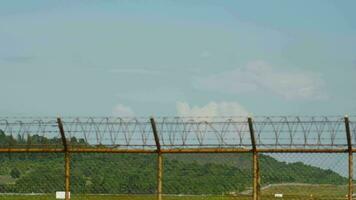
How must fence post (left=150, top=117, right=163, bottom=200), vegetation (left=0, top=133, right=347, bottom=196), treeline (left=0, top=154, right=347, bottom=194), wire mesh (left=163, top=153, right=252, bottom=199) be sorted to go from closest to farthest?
1. fence post (left=150, top=117, right=163, bottom=200)
2. treeline (left=0, top=154, right=347, bottom=194)
3. vegetation (left=0, top=133, right=347, bottom=196)
4. wire mesh (left=163, top=153, right=252, bottom=199)

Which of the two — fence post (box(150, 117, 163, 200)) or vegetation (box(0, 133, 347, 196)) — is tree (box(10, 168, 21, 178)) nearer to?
vegetation (box(0, 133, 347, 196))

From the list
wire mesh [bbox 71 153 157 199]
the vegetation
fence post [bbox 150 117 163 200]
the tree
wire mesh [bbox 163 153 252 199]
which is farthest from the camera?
the tree

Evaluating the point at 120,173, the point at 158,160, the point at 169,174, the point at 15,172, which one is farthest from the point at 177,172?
the point at 15,172

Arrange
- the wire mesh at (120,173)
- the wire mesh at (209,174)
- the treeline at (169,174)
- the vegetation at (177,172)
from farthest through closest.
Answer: the wire mesh at (120,173) < the wire mesh at (209,174) < the vegetation at (177,172) < the treeline at (169,174)

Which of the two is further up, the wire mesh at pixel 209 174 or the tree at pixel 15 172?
the tree at pixel 15 172

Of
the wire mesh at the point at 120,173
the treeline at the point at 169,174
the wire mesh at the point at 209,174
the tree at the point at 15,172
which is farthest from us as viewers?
the tree at the point at 15,172

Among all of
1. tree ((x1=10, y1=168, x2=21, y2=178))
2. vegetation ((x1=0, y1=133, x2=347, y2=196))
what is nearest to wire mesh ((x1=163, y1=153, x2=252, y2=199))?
vegetation ((x1=0, y1=133, x2=347, y2=196))

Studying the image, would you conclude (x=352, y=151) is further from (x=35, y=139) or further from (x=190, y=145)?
(x=35, y=139)

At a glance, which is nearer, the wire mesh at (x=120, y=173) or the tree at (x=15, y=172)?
the wire mesh at (x=120, y=173)

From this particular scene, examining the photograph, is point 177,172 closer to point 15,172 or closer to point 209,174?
point 209,174

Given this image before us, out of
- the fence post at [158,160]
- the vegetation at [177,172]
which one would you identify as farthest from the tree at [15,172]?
the fence post at [158,160]

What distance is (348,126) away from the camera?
16.7 m

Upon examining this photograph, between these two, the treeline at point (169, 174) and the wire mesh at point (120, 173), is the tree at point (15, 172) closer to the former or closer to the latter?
the treeline at point (169, 174)

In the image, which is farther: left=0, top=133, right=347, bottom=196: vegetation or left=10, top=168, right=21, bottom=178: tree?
left=10, top=168, right=21, bottom=178: tree
